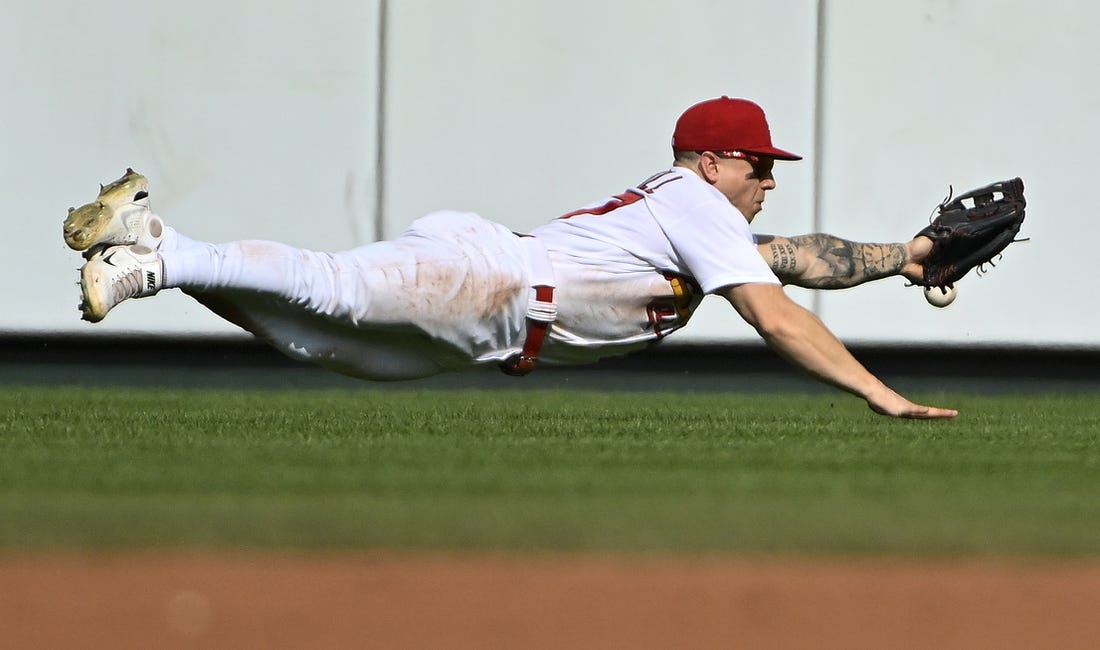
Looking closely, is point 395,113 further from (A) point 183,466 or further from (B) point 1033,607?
(B) point 1033,607

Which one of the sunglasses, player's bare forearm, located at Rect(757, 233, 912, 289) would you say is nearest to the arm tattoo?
player's bare forearm, located at Rect(757, 233, 912, 289)

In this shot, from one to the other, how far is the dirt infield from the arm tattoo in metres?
2.62

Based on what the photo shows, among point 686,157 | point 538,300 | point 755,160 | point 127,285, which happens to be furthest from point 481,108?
point 127,285

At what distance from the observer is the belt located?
5914mm

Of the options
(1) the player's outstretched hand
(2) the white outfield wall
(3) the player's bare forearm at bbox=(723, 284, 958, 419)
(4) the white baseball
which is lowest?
(1) the player's outstretched hand

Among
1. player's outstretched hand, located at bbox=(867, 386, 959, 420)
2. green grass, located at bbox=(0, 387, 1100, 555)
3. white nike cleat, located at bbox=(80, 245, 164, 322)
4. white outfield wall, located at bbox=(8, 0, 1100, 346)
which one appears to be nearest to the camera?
green grass, located at bbox=(0, 387, 1100, 555)

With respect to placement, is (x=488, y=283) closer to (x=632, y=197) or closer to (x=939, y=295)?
(x=632, y=197)

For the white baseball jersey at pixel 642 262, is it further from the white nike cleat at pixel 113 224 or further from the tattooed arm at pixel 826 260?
the white nike cleat at pixel 113 224

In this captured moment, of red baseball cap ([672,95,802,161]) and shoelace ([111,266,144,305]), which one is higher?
red baseball cap ([672,95,802,161])

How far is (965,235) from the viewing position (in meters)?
7.22

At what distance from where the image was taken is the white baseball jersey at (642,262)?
5.89 meters

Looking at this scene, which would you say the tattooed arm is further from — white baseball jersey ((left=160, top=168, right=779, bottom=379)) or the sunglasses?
white baseball jersey ((left=160, top=168, right=779, bottom=379))

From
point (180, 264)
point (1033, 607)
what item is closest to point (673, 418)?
point (180, 264)

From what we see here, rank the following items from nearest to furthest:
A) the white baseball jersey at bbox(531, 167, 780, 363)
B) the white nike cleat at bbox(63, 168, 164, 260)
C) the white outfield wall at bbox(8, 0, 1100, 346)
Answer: the white nike cleat at bbox(63, 168, 164, 260) < the white baseball jersey at bbox(531, 167, 780, 363) < the white outfield wall at bbox(8, 0, 1100, 346)
